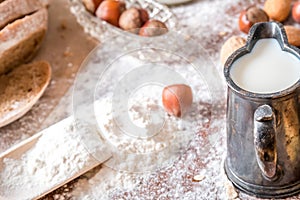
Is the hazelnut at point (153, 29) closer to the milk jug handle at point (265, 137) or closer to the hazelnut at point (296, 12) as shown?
the hazelnut at point (296, 12)

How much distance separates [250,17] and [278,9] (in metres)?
0.07

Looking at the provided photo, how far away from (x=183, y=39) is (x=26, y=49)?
0.32 m

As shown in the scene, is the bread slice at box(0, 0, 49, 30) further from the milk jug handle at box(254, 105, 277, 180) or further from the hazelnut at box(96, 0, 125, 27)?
the milk jug handle at box(254, 105, 277, 180)

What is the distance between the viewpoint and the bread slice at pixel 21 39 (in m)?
1.28

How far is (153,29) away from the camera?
4.38 feet

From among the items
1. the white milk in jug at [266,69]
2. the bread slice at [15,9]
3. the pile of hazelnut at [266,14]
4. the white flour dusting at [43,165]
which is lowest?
the white flour dusting at [43,165]

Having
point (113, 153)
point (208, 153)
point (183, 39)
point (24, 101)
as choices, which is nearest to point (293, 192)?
point (208, 153)

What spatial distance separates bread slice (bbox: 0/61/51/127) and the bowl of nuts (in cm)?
13

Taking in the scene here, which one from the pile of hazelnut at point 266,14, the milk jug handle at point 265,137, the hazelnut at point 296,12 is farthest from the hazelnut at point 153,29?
the milk jug handle at point 265,137

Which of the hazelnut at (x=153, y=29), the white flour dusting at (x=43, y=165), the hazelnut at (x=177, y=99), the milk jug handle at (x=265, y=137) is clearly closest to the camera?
the milk jug handle at (x=265, y=137)

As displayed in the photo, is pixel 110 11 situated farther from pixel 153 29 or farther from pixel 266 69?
pixel 266 69

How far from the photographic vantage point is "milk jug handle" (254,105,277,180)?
0.96 meters

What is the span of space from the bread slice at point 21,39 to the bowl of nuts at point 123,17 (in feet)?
0.30

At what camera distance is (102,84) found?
52.4 inches
